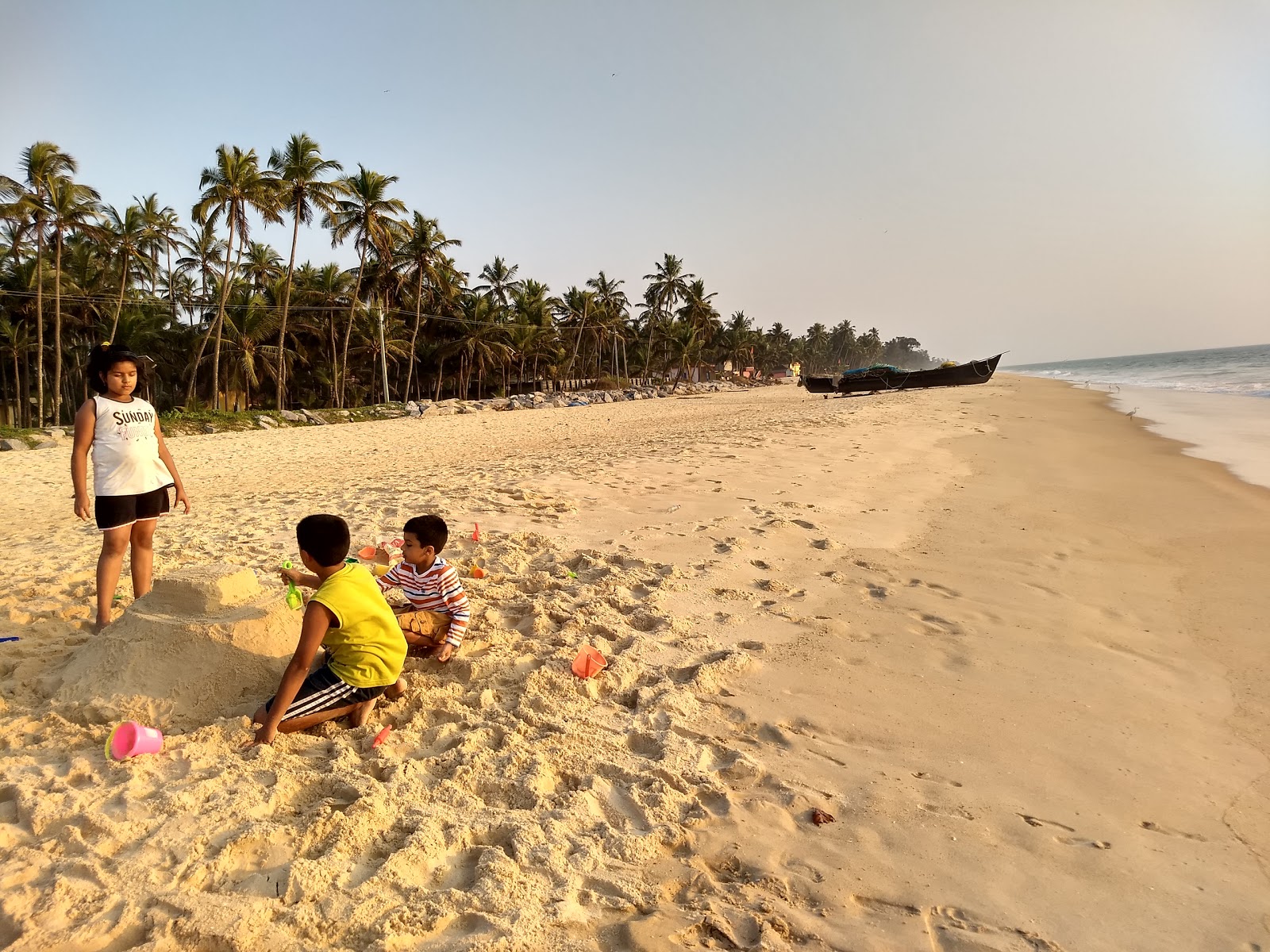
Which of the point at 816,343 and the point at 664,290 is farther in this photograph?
the point at 816,343

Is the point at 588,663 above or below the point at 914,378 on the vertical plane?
below

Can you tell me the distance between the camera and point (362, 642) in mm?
2561

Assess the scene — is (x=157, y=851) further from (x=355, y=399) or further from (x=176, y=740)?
(x=355, y=399)

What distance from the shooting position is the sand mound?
2.54m

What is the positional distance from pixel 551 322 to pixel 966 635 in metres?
44.1

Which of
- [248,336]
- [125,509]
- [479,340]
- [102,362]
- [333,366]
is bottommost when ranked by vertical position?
[125,509]

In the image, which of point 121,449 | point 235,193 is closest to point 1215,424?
point 121,449

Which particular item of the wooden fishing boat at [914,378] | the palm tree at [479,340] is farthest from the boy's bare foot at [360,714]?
the palm tree at [479,340]

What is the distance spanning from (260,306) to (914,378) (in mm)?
28844

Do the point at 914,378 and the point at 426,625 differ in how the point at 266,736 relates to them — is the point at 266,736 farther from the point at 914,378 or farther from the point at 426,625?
the point at 914,378

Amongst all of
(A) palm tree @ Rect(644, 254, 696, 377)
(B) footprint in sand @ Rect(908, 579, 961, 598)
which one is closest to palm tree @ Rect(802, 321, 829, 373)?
(A) palm tree @ Rect(644, 254, 696, 377)

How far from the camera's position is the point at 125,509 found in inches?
132

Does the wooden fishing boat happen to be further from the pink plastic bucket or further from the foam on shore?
the pink plastic bucket

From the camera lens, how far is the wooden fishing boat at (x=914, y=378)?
30.3 metres
